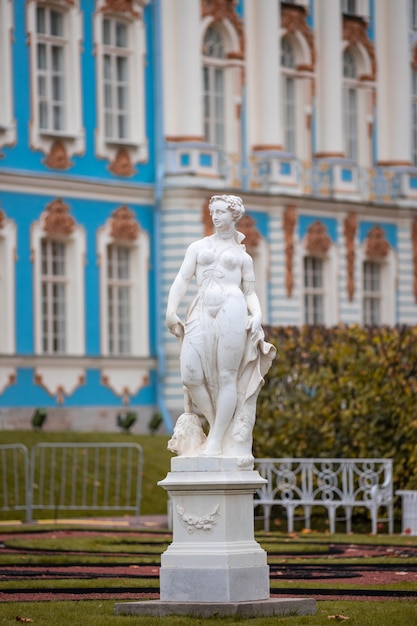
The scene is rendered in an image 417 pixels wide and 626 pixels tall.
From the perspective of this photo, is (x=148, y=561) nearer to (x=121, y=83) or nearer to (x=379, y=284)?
(x=121, y=83)

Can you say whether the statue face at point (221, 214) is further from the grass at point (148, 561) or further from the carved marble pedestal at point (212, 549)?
the grass at point (148, 561)

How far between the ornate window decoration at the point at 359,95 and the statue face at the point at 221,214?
109ft

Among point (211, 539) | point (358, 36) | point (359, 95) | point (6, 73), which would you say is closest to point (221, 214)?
point (211, 539)

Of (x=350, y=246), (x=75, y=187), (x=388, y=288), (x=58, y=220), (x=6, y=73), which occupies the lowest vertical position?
(x=388, y=288)

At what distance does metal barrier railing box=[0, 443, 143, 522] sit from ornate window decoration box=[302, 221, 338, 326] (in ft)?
47.8

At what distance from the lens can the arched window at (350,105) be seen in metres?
50.1

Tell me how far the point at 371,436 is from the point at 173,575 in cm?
1181

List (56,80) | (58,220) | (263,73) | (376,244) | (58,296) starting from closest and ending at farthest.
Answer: (58,220)
(58,296)
(56,80)
(263,73)
(376,244)

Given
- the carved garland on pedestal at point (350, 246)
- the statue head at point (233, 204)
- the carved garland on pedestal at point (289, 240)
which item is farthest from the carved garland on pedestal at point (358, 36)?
the statue head at point (233, 204)

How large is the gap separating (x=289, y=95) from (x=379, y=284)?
5169 millimetres

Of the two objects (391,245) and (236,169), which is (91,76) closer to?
(236,169)

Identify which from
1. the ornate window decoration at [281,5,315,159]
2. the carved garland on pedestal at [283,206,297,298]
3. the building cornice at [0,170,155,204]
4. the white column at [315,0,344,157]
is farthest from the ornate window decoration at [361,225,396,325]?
the building cornice at [0,170,155,204]

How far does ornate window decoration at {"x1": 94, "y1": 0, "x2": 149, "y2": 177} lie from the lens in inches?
1704

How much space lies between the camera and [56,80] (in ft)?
139
